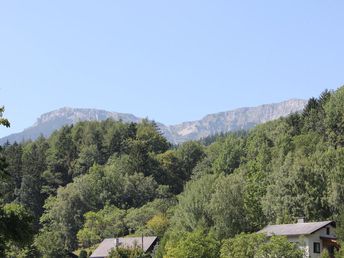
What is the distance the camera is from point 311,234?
192ft

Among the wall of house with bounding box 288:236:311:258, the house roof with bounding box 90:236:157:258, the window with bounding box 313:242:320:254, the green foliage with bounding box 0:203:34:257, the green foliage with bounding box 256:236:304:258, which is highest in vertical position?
the green foliage with bounding box 0:203:34:257

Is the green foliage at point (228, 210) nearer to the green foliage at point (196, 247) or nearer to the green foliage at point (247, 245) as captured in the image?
the green foliage at point (196, 247)

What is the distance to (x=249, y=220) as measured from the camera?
73875mm

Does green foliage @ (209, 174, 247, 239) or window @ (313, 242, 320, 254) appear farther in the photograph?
green foliage @ (209, 174, 247, 239)

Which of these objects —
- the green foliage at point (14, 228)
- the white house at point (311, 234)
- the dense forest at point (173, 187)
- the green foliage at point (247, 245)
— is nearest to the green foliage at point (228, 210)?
the dense forest at point (173, 187)

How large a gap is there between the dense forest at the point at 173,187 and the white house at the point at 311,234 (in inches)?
98.2

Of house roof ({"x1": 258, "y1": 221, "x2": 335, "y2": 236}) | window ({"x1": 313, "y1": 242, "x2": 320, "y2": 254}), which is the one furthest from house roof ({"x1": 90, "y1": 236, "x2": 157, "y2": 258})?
window ({"x1": 313, "y1": 242, "x2": 320, "y2": 254})

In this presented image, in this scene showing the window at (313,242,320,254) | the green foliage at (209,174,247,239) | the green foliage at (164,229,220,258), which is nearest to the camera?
the green foliage at (164,229,220,258)

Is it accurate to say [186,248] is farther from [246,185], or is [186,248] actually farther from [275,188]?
[246,185]

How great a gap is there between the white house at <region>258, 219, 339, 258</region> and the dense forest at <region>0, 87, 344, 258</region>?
2.49 metres

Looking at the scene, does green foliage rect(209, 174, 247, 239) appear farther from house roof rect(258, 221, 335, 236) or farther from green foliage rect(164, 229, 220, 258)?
green foliage rect(164, 229, 220, 258)

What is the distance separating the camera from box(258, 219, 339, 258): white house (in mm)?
58094

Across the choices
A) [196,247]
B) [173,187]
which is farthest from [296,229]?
[173,187]

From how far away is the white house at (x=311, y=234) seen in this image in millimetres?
58094
